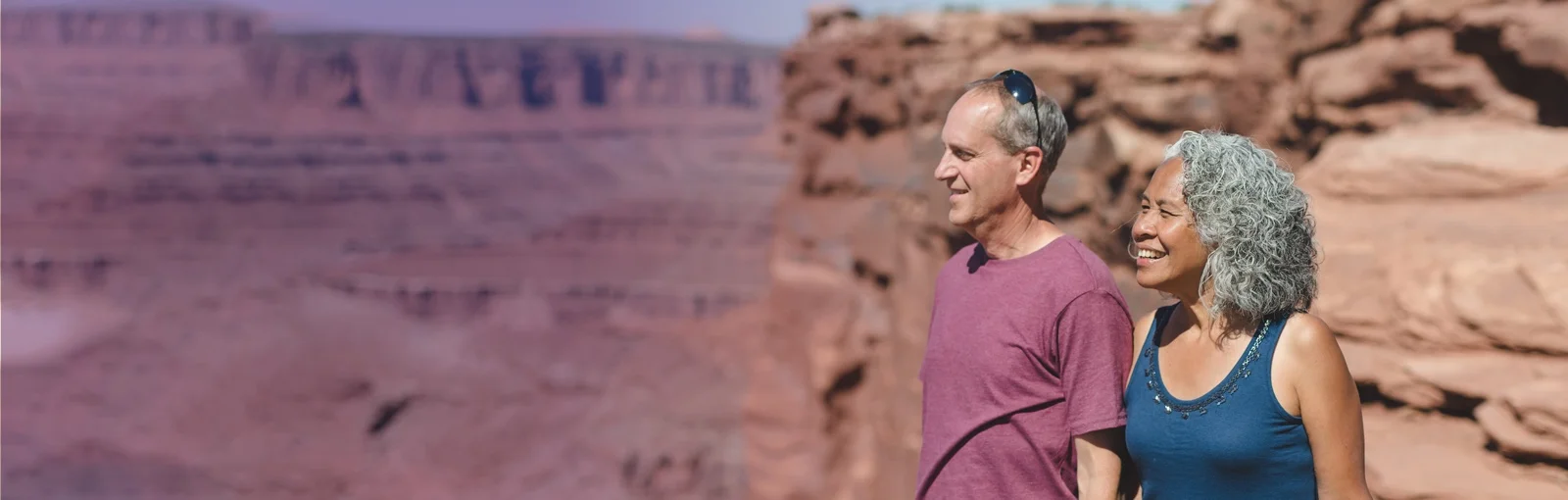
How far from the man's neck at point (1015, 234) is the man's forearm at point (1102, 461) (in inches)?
15.3

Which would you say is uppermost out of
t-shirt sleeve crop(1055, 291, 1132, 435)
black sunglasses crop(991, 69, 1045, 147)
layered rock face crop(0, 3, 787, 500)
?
black sunglasses crop(991, 69, 1045, 147)

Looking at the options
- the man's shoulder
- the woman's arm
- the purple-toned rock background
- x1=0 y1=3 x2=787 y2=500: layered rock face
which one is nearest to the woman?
the woman's arm

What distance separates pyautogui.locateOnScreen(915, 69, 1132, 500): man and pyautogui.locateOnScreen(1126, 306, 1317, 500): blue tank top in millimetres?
131

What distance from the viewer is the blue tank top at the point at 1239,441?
1633 millimetres

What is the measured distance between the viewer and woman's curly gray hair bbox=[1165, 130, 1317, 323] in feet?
5.48

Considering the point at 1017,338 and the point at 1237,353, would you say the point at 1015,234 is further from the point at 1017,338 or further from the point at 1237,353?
the point at 1237,353

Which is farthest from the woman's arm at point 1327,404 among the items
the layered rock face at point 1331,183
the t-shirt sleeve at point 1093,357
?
the layered rock face at point 1331,183

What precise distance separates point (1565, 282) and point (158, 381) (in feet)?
80.3

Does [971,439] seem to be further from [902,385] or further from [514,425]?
[514,425]

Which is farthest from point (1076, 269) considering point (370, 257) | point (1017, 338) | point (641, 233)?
point (641, 233)

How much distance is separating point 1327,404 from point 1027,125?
0.70 meters

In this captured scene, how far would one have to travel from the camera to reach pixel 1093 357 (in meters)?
1.87

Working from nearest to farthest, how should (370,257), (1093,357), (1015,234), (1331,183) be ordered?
(1093,357)
(1015,234)
(1331,183)
(370,257)

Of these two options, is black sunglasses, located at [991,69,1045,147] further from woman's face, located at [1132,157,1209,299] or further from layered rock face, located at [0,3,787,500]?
layered rock face, located at [0,3,787,500]
